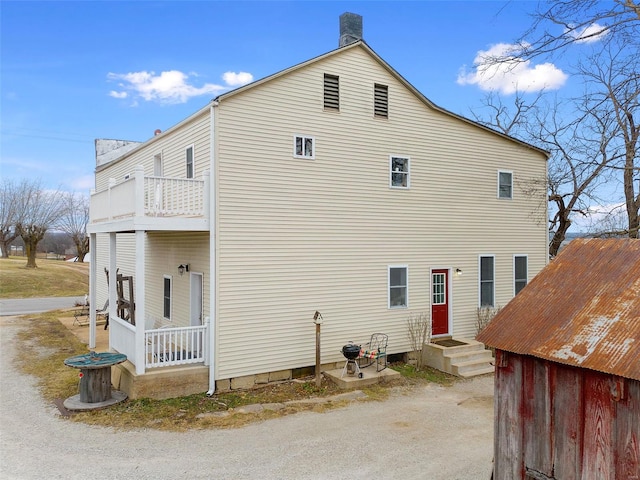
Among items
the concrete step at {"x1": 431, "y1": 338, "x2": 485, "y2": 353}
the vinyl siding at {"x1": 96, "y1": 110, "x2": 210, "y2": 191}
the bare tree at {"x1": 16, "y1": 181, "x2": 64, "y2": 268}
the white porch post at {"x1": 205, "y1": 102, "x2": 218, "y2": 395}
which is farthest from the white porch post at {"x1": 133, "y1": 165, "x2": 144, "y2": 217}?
the bare tree at {"x1": 16, "y1": 181, "x2": 64, "y2": 268}

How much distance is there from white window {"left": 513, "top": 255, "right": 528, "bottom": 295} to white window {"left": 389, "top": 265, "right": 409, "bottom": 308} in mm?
4391

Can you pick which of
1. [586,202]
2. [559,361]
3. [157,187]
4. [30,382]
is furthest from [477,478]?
[586,202]

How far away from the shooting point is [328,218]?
1159 cm

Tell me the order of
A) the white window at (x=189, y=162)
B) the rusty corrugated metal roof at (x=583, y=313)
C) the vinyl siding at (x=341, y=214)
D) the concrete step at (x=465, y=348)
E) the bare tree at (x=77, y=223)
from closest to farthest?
1. the rusty corrugated metal roof at (x=583, y=313)
2. the vinyl siding at (x=341, y=214)
3. the white window at (x=189, y=162)
4. the concrete step at (x=465, y=348)
5. the bare tree at (x=77, y=223)

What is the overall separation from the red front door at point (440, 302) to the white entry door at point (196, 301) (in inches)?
257

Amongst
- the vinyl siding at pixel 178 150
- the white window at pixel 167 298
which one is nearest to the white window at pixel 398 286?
the vinyl siding at pixel 178 150

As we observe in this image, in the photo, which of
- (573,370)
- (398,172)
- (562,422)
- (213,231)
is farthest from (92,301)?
(573,370)

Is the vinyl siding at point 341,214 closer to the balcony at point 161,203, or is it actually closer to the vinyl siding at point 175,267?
the balcony at point 161,203

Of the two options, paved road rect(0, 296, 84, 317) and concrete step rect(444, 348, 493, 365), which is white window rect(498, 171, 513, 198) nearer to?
concrete step rect(444, 348, 493, 365)

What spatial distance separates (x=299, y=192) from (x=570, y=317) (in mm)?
7393

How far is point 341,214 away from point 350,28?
5.49 meters

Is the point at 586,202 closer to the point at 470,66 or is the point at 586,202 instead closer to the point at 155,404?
the point at 470,66

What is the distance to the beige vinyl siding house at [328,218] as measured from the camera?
405 inches

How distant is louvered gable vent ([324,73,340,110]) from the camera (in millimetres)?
11625
